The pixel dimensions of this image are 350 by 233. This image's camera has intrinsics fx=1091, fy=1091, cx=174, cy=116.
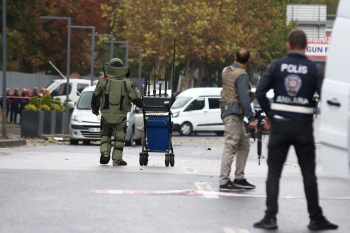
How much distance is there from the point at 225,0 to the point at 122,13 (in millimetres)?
6538

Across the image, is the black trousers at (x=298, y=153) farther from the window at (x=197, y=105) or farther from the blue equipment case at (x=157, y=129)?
the window at (x=197, y=105)

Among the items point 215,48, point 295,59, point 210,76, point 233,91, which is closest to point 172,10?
point 215,48

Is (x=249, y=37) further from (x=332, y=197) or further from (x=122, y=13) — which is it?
(x=332, y=197)

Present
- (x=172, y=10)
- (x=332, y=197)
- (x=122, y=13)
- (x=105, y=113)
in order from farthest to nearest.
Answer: (x=122, y=13), (x=172, y=10), (x=105, y=113), (x=332, y=197)

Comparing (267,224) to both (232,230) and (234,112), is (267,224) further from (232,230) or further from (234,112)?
(234,112)

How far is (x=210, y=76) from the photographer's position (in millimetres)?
76875

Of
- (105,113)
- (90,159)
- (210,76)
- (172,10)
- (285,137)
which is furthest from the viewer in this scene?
(210,76)

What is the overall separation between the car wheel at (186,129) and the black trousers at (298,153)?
106 ft

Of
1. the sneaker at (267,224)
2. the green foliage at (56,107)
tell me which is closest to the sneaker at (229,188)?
the sneaker at (267,224)

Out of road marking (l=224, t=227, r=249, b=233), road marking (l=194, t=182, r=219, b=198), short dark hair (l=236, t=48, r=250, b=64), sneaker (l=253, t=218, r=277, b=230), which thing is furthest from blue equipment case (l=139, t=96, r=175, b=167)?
road marking (l=224, t=227, r=249, b=233)

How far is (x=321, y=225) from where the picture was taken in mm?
A: 9508

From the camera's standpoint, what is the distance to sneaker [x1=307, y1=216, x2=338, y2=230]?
31.2 feet

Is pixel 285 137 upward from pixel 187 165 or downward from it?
upward

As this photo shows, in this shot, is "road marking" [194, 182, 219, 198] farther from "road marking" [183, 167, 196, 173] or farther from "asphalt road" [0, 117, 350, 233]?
"road marking" [183, 167, 196, 173]
